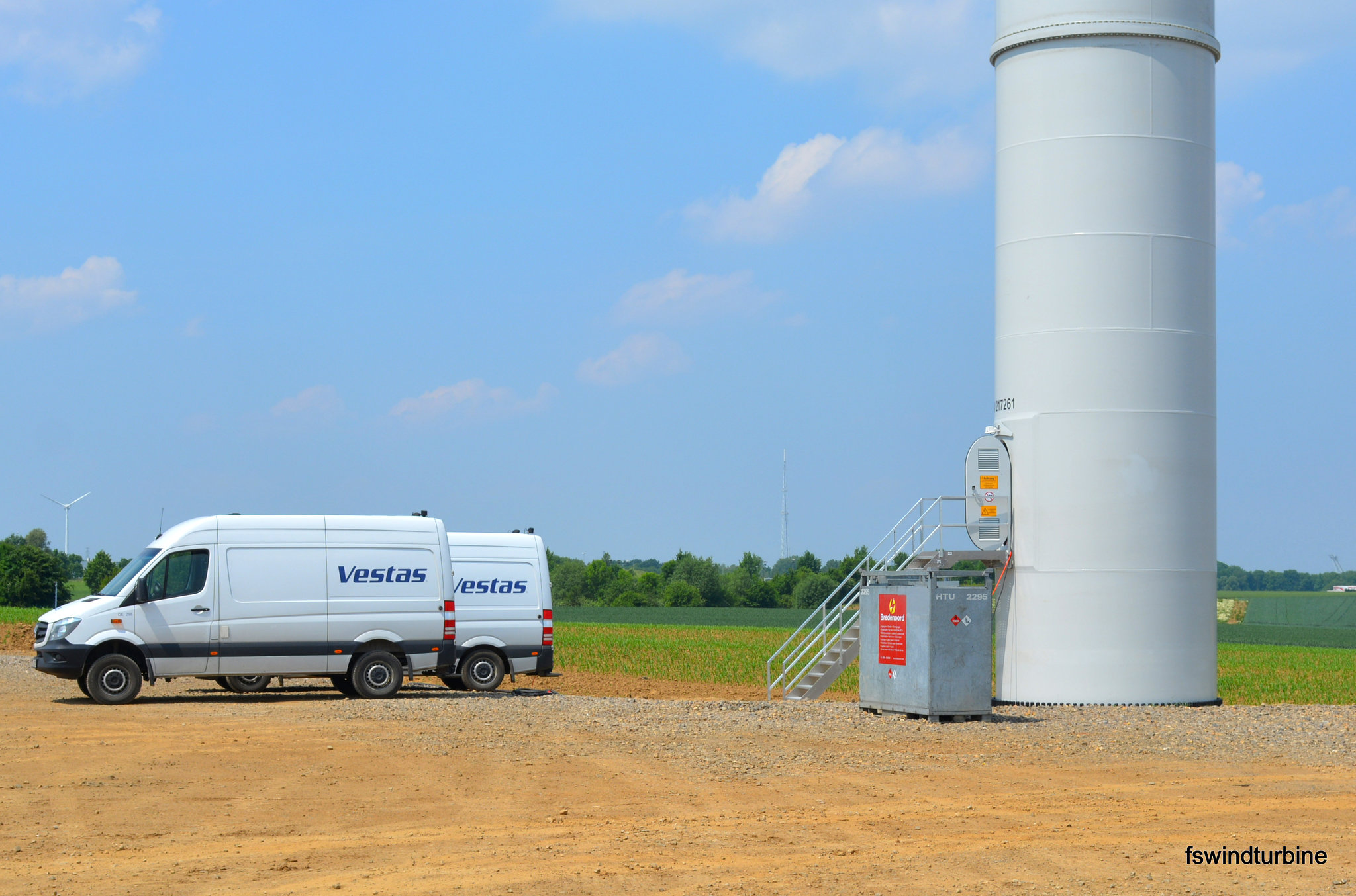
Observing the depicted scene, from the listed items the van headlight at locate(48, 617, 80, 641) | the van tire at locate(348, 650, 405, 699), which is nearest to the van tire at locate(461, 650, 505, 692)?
the van tire at locate(348, 650, 405, 699)

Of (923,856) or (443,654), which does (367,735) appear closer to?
(443,654)

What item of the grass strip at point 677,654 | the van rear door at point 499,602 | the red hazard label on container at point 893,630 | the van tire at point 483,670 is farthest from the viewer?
the grass strip at point 677,654

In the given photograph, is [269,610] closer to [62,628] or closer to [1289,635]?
[62,628]

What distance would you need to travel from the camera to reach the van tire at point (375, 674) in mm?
20969

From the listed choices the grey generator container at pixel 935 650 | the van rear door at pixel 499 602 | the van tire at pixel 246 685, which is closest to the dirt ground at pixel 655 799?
the grey generator container at pixel 935 650

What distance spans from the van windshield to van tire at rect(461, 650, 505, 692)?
5204mm

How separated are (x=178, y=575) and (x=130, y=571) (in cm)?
74

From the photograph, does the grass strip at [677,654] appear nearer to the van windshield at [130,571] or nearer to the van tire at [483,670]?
the van tire at [483,670]

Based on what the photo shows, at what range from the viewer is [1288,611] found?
257 feet

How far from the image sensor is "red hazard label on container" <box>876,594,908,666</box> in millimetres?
18656

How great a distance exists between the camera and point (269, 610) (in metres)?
20.5

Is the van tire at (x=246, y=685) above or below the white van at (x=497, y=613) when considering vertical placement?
below

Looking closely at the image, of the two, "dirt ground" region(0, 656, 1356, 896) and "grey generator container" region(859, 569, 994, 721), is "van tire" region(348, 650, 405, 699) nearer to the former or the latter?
"dirt ground" region(0, 656, 1356, 896)

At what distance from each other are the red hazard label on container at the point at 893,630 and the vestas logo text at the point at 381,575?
706 cm
